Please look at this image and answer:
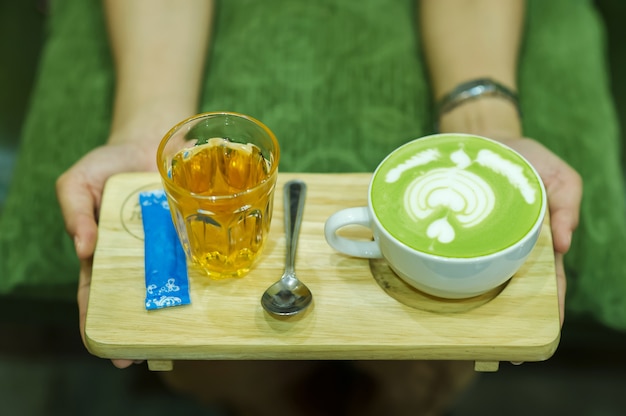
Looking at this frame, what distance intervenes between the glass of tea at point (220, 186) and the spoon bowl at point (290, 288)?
0.03 m

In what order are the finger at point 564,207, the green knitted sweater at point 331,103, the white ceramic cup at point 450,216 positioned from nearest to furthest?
1. the white ceramic cup at point 450,216
2. the finger at point 564,207
3. the green knitted sweater at point 331,103

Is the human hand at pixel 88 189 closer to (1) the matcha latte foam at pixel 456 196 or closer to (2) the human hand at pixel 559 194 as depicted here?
(1) the matcha latte foam at pixel 456 196

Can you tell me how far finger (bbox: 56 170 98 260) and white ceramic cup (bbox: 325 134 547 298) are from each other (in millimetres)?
260

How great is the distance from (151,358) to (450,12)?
670 millimetres

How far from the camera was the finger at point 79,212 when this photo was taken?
0.76 meters

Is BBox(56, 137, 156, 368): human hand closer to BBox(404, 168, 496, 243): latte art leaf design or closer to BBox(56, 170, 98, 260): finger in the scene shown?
BBox(56, 170, 98, 260): finger

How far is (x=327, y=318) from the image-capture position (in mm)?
653

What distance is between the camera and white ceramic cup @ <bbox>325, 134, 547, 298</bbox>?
0.61 meters

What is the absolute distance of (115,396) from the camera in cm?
120

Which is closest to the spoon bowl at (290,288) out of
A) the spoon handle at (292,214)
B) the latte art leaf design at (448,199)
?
the spoon handle at (292,214)

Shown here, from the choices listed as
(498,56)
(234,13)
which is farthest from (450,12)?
(234,13)

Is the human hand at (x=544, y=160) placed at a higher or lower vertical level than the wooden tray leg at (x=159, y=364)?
higher

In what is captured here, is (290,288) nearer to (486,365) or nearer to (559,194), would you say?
(486,365)

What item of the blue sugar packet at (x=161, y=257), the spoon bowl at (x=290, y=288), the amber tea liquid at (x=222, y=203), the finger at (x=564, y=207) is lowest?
the blue sugar packet at (x=161, y=257)
